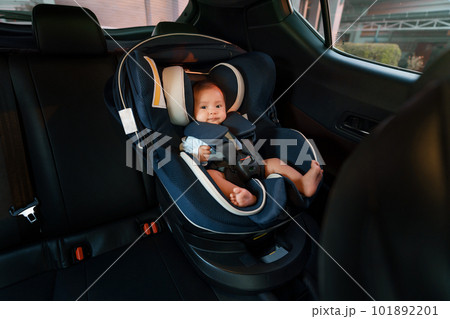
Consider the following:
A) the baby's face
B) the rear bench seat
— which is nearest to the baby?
the baby's face

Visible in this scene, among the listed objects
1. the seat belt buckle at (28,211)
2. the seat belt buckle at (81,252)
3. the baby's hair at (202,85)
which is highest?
the baby's hair at (202,85)

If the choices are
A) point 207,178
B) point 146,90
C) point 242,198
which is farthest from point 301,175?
point 146,90

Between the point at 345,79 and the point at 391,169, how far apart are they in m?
1.18

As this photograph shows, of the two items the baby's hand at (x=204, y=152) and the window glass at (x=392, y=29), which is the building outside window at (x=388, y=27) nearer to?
the window glass at (x=392, y=29)

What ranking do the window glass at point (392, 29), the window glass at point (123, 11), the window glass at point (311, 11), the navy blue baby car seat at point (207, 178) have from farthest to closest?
1. the window glass at point (123, 11)
2. the window glass at point (311, 11)
3. the window glass at point (392, 29)
4. the navy blue baby car seat at point (207, 178)

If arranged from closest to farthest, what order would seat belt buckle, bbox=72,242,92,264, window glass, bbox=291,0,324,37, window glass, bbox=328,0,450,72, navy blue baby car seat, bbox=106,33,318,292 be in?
navy blue baby car seat, bbox=106,33,318,292
seat belt buckle, bbox=72,242,92,264
window glass, bbox=328,0,450,72
window glass, bbox=291,0,324,37

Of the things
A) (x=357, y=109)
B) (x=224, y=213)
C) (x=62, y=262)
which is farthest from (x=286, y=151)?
(x=62, y=262)

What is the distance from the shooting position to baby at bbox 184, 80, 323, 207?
109 centimetres

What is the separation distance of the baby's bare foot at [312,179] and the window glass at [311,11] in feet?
2.92

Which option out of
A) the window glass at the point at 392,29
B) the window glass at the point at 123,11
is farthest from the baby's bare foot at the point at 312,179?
the window glass at the point at 123,11

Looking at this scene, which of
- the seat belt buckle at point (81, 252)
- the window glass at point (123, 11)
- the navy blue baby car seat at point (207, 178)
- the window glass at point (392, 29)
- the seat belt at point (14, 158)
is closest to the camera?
the navy blue baby car seat at point (207, 178)

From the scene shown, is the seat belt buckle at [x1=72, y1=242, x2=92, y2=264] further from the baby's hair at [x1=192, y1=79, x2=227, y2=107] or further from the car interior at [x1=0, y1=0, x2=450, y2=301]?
the baby's hair at [x1=192, y1=79, x2=227, y2=107]

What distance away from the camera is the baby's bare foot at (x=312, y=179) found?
1060 mm
